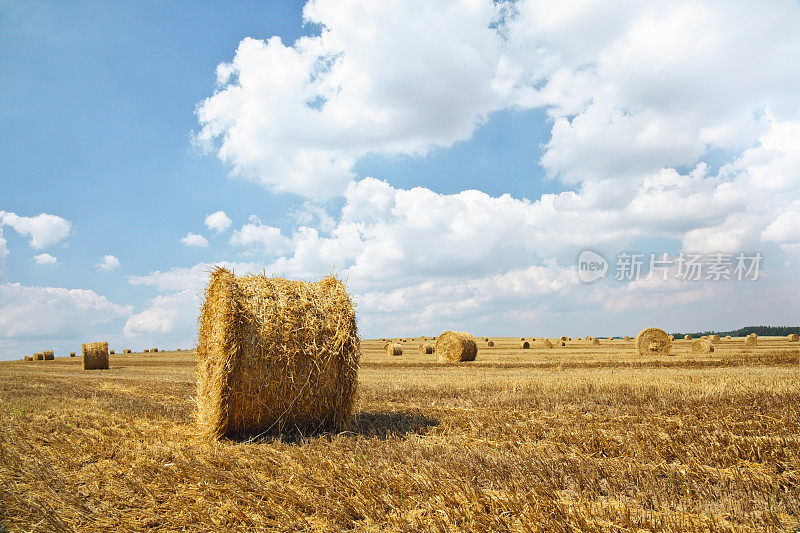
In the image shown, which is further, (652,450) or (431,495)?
(652,450)

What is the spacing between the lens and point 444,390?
39.1 ft

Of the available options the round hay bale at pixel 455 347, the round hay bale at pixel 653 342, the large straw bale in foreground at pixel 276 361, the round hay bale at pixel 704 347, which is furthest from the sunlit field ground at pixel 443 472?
the round hay bale at pixel 704 347

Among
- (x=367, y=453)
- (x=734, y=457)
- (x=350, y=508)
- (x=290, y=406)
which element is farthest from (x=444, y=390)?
(x=350, y=508)

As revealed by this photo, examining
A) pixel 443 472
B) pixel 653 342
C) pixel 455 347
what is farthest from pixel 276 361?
pixel 653 342

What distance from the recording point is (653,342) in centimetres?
2931

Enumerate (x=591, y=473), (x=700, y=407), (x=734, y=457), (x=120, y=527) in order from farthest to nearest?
(x=700, y=407), (x=734, y=457), (x=591, y=473), (x=120, y=527)

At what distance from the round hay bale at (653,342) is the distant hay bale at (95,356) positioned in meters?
33.7

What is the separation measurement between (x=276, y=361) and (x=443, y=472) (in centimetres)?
375

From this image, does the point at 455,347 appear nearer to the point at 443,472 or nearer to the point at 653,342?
the point at 653,342

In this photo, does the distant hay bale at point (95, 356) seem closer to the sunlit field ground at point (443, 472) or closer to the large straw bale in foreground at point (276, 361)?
the sunlit field ground at point (443, 472)

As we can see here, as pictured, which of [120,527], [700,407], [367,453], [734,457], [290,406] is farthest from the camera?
[700,407]

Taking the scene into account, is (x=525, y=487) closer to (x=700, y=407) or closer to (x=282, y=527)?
(x=282, y=527)

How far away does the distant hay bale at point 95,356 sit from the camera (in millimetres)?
30531

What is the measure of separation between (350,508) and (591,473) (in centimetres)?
230
